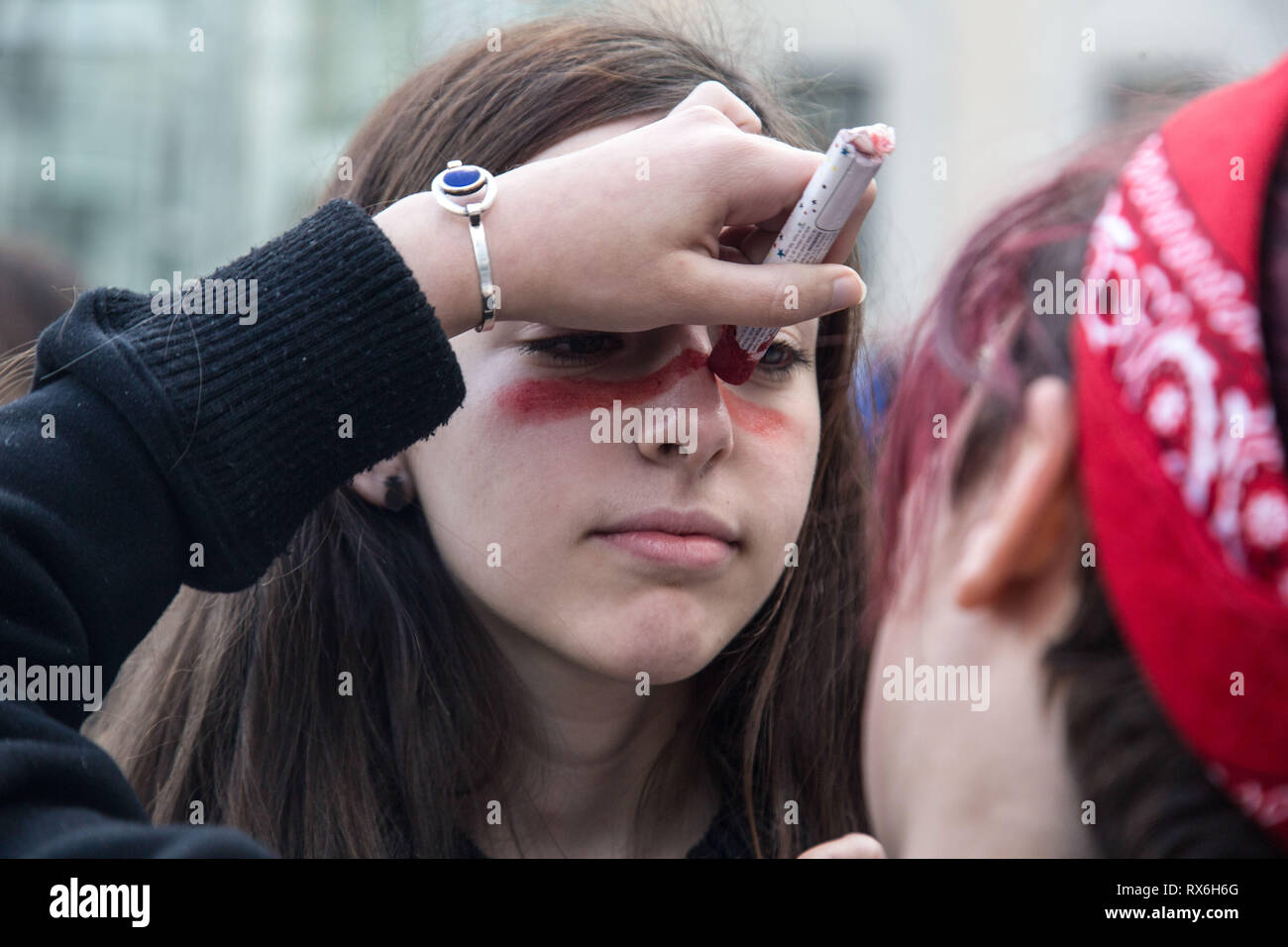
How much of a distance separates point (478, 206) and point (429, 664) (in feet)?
1.87

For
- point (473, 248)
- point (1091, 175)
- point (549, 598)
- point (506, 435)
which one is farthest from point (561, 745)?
point (1091, 175)

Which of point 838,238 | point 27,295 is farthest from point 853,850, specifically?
point 27,295

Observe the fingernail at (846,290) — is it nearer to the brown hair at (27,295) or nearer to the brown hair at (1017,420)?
the brown hair at (1017,420)

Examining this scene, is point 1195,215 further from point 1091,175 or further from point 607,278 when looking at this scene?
point 607,278

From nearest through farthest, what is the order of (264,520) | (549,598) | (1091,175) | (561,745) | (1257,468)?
(1257,468) → (1091,175) → (264,520) → (549,598) → (561,745)

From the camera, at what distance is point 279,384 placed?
116cm

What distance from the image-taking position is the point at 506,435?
53.2 inches

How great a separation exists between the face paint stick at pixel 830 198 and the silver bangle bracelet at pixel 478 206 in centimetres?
26

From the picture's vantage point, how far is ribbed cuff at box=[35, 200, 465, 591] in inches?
45.4

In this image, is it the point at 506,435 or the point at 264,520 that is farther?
the point at 506,435

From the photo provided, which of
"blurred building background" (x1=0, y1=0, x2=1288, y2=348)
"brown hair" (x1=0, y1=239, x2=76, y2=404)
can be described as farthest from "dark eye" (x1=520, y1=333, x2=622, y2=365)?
"blurred building background" (x1=0, y1=0, x2=1288, y2=348)

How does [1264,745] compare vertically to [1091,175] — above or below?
below

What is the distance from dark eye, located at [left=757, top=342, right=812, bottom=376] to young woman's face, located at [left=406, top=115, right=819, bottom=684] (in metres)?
0.08
